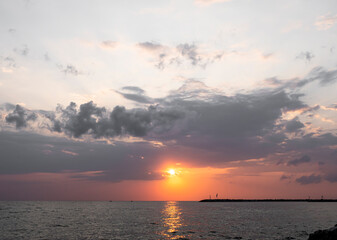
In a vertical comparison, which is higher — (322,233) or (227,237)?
(322,233)

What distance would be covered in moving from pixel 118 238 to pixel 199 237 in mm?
16864

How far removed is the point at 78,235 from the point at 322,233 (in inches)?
1880

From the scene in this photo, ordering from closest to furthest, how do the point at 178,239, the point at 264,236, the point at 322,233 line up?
the point at 322,233
the point at 178,239
the point at 264,236

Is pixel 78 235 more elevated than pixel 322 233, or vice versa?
pixel 322 233

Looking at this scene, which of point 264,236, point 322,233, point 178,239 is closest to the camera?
point 322,233

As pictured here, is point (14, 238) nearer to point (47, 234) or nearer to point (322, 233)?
point (47, 234)

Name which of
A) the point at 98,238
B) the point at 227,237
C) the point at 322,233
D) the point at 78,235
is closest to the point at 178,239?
the point at 227,237

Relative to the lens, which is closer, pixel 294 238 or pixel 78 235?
pixel 294 238

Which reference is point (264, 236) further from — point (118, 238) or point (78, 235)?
point (78, 235)

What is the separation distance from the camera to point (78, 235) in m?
61.4

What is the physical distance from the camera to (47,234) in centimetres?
6309

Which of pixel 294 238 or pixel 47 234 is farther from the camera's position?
pixel 47 234

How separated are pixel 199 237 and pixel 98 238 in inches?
823

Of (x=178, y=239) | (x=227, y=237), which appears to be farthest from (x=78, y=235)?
(x=227, y=237)
